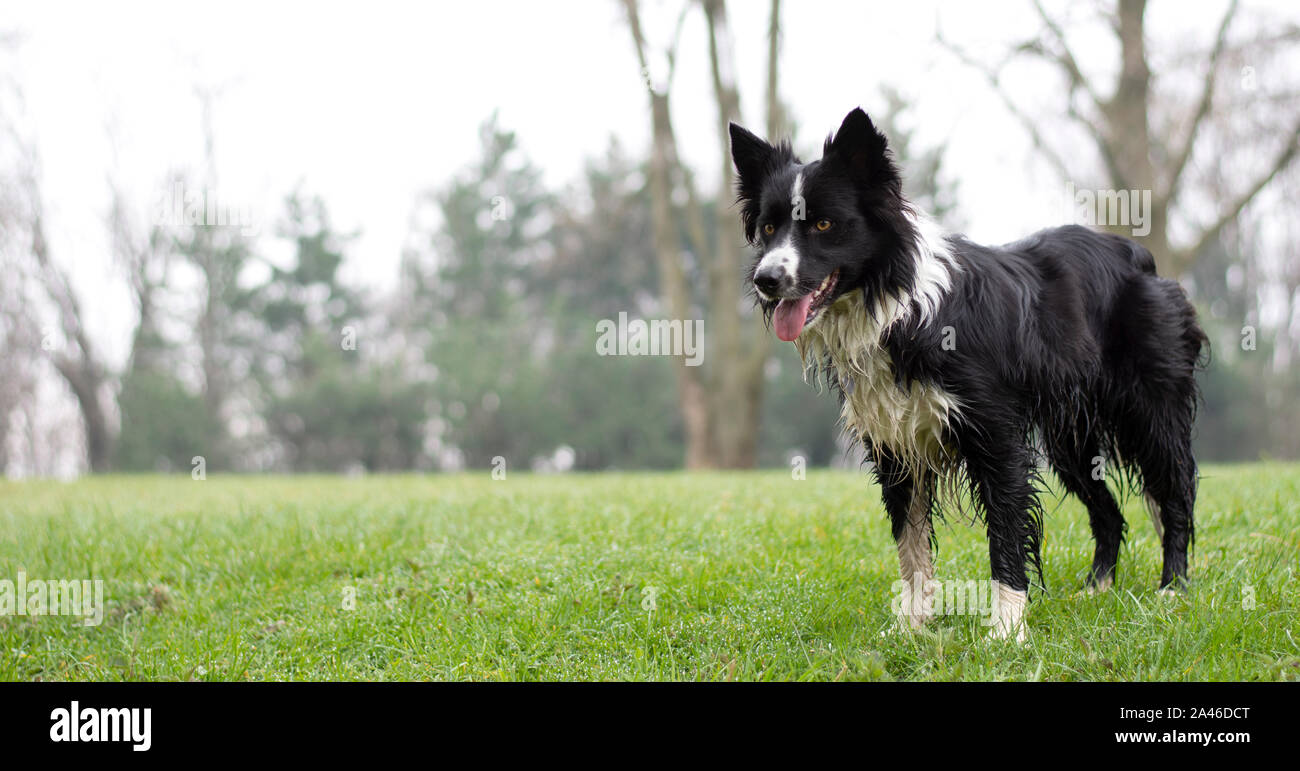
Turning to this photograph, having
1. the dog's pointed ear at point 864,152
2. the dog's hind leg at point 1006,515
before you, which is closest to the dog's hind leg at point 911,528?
the dog's hind leg at point 1006,515

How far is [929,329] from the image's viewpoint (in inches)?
143

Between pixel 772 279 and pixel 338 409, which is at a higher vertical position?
pixel 772 279

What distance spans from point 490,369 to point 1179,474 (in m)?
19.7

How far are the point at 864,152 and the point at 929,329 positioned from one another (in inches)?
30.3

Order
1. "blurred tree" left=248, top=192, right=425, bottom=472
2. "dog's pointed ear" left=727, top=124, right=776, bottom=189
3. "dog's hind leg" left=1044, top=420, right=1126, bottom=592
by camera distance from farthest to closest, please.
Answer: "blurred tree" left=248, top=192, right=425, bottom=472
"dog's hind leg" left=1044, top=420, right=1126, bottom=592
"dog's pointed ear" left=727, top=124, right=776, bottom=189

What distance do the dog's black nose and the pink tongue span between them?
0.34ft

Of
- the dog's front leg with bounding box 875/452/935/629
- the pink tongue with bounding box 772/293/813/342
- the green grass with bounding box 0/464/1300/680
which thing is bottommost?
the green grass with bounding box 0/464/1300/680

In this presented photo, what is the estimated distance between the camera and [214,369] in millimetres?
24078

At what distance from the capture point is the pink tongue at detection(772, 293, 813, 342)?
3.58 meters

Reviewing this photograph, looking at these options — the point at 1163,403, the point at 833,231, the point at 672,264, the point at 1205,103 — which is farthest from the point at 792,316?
the point at 1205,103

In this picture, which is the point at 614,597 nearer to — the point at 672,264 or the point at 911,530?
the point at 911,530

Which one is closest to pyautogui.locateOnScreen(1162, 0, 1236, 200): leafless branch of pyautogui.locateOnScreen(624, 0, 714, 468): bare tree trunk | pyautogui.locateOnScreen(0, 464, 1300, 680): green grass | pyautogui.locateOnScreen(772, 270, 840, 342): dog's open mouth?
pyautogui.locateOnScreen(624, 0, 714, 468): bare tree trunk

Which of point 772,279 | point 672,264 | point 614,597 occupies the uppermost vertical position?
point 672,264

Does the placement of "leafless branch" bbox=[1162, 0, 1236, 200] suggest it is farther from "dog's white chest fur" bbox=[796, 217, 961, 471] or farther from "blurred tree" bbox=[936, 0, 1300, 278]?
"dog's white chest fur" bbox=[796, 217, 961, 471]
